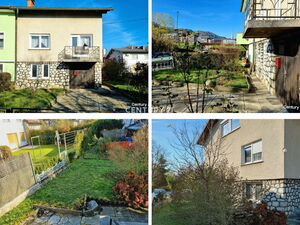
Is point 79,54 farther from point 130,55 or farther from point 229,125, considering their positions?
point 229,125

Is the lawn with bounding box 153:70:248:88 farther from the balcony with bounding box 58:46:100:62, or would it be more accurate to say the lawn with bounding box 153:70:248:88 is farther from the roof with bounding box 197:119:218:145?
the balcony with bounding box 58:46:100:62

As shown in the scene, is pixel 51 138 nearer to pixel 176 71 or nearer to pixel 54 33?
pixel 54 33

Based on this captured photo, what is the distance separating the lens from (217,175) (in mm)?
4555

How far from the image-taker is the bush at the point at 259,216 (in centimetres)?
445

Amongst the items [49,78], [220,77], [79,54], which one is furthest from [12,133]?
[220,77]

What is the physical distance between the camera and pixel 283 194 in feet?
14.6

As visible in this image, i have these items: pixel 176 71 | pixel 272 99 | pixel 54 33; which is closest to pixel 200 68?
pixel 176 71

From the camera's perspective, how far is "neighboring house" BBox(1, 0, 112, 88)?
177 inches

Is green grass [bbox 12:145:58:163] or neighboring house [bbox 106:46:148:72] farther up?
neighboring house [bbox 106:46:148:72]

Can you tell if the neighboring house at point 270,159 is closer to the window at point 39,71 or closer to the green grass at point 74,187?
the green grass at point 74,187

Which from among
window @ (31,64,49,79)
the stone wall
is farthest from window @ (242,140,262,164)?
window @ (31,64,49,79)

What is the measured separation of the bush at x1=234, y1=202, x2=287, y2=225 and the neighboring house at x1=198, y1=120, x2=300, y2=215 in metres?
0.07

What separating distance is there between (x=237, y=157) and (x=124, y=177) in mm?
1193

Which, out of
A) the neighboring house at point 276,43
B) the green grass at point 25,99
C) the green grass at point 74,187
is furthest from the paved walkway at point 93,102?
the neighboring house at point 276,43
